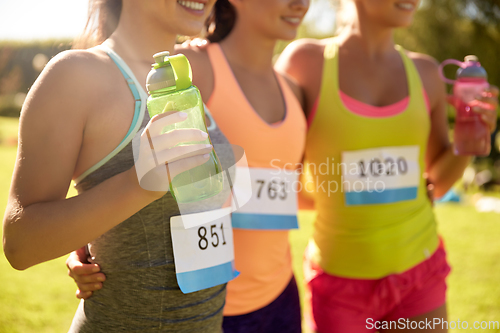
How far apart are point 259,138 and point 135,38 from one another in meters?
0.63

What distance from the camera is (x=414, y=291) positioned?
189 centimetres

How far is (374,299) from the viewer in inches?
72.7

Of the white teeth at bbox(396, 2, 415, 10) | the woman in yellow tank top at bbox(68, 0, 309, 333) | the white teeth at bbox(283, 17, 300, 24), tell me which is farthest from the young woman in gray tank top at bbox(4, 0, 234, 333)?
the white teeth at bbox(396, 2, 415, 10)

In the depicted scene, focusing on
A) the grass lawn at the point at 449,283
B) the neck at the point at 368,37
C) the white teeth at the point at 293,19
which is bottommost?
the grass lawn at the point at 449,283

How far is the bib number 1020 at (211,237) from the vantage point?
1.20 meters

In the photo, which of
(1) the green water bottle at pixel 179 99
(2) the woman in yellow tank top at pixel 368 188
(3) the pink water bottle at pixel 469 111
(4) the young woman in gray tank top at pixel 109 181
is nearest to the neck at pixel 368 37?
(2) the woman in yellow tank top at pixel 368 188

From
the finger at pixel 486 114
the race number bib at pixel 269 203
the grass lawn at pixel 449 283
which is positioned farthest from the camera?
the grass lawn at pixel 449 283

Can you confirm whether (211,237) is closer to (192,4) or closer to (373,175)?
(192,4)

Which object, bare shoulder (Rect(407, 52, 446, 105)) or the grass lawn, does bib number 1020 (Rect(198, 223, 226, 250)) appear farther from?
the grass lawn

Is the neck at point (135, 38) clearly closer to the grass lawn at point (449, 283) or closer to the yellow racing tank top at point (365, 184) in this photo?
the yellow racing tank top at point (365, 184)

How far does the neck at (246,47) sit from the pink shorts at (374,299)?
3.36 feet

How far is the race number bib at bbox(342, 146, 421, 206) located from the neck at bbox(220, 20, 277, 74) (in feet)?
1.84

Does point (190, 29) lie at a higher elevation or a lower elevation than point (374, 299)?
higher

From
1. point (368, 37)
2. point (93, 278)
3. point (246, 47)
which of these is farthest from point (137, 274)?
point (368, 37)
